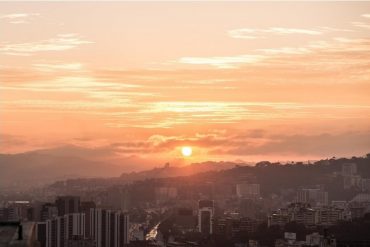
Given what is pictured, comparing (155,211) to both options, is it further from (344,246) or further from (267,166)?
(344,246)

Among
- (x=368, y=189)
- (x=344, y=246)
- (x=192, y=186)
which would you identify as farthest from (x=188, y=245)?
(x=192, y=186)

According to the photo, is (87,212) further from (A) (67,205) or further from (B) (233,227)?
(B) (233,227)

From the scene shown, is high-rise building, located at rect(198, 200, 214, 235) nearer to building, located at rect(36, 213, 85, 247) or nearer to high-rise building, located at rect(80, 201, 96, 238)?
high-rise building, located at rect(80, 201, 96, 238)

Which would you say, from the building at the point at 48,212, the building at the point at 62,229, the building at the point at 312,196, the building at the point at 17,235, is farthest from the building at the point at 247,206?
the building at the point at 17,235

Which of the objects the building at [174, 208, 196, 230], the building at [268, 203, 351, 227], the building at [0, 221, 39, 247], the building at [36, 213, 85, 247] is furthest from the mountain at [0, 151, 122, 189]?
the building at [0, 221, 39, 247]

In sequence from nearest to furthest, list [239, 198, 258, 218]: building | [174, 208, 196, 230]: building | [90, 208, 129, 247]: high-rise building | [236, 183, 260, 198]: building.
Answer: [90, 208, 129, 247]: high-rise building, [174, 208, 196, 230]: building, [239, 198, 258, 218]: building, [236, 183, 260, 198]: building

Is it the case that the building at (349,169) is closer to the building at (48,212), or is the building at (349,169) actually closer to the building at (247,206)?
the building at (247,206)

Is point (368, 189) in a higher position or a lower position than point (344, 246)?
higher
